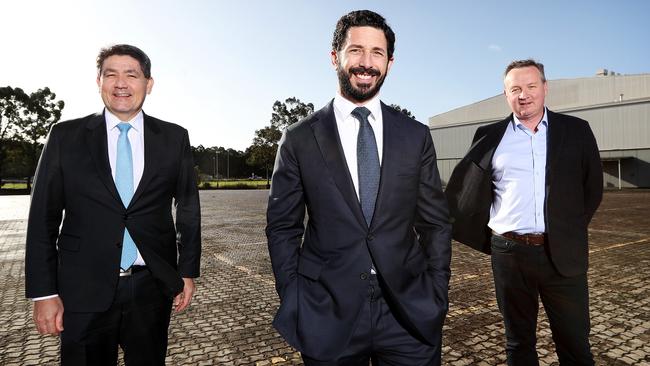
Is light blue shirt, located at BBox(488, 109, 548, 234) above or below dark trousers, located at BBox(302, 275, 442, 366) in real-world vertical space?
above

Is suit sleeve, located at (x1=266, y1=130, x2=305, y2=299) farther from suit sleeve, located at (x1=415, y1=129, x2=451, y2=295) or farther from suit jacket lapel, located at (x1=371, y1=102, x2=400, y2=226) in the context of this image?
suit sleeve, located at (x1=415, y1=129, x2=451, y2=295)

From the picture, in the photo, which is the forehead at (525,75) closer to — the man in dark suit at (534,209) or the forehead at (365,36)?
the man in dark suit at (534,209)

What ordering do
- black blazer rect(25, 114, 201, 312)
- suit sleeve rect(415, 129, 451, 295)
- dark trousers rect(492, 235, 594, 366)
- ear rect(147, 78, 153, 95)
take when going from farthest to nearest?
1. dark trousers rect(492, 235, 594, 366)
2. ear rect(147, 78, 153, 95)
3. black blazer rect(25, 114, 201, 312)
4. suit sleeve rect(415, 129, 451, 295)

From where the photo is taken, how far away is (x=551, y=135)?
2928 mm

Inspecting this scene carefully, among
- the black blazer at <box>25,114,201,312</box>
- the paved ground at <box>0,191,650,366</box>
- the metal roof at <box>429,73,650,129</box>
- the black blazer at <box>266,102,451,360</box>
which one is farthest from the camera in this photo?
the metal roof at <box>429,73,650,129</box>

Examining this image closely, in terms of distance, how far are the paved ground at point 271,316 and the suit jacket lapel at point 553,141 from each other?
1861 millimetres

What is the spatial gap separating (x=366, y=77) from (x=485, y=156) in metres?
1.53

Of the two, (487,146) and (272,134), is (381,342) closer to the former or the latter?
(487,146)

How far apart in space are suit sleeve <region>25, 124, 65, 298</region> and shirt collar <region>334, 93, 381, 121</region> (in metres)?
1.51

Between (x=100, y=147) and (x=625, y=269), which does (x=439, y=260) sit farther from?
(x=625, y=269)

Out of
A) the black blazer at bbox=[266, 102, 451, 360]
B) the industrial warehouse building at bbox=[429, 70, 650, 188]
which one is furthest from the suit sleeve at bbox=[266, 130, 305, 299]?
the industrial warehouse building at bbox=[429, 70, 650, 188]

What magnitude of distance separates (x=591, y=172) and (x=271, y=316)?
367 centimetres

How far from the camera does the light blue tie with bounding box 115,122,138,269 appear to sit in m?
2.34

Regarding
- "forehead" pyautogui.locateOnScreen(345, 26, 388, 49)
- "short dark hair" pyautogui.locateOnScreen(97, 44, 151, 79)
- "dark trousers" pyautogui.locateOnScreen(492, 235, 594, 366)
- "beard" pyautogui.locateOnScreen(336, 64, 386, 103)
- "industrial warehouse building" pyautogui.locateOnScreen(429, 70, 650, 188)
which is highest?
"industrial warehouse building" pyautogui.locateOnScreen(429, 70, 650, 188)
